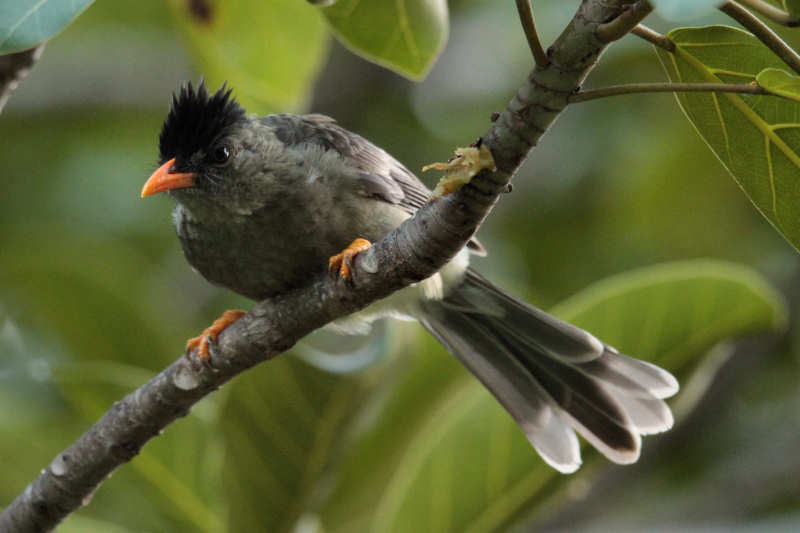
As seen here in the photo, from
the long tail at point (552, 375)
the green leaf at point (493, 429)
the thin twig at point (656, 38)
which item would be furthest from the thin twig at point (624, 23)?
the long tail at point (552, 375)

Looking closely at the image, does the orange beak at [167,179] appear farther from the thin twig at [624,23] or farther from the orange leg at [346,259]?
the thin twig at [624,23]

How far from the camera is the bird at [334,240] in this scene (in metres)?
3.47

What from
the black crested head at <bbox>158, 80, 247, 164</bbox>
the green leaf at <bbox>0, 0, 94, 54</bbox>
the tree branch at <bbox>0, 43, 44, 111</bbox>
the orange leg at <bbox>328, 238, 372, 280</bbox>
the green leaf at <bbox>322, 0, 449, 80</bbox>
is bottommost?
the orange leg at <bbox>328, 238, 372, 280</bbox>

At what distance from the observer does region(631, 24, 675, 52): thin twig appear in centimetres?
205

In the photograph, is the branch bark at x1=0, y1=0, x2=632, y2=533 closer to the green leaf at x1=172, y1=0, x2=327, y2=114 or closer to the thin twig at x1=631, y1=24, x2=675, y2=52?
the thin twig at x1=631, y1=24, x2=675, y2=52

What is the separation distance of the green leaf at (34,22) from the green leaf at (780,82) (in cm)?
141

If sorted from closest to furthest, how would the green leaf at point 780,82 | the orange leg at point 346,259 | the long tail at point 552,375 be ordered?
the green leaf at point 780,82
the orange leg at point 346,259
the long tail at point 552,375

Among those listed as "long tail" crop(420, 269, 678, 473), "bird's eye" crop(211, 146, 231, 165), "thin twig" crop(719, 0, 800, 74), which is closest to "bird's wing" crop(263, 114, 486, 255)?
"bird's eye" crop(211, 146, 231, 165)

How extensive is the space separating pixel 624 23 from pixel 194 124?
211 centimetres

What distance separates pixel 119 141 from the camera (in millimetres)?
5965

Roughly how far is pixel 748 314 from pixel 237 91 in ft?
7.27

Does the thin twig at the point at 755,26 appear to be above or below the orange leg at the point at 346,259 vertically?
above

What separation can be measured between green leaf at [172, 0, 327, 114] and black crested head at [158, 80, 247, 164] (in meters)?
0.45

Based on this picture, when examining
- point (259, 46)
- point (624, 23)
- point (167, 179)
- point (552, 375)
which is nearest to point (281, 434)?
point (167, 179)
